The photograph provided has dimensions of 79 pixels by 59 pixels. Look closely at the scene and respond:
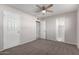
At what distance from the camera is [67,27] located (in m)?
2.34

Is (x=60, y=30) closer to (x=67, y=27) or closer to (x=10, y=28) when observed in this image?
(x=67, y=27)

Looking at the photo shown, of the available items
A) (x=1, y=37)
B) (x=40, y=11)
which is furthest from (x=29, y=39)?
(x=40, y=11)

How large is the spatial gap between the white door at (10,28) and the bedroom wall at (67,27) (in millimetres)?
951

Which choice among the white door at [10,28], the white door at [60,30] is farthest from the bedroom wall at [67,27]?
the white door at [10,28]

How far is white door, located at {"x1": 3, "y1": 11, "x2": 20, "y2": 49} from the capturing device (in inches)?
92.0

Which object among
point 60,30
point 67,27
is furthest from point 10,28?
point 67,27

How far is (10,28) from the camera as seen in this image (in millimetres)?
2375

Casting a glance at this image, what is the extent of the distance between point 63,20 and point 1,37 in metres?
1.98

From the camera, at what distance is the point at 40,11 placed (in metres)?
2.38

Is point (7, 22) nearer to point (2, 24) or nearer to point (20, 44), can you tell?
point (2, 24)

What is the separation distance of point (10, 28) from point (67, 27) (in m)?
1.73

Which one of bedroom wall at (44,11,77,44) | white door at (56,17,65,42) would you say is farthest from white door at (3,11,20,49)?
white door at (56,17,65,42)
